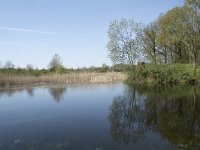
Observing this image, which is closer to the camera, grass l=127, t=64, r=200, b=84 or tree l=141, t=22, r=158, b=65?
grass l=127, t=64, r=200, b=84

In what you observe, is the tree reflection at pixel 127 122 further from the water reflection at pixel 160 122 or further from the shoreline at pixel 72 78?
the shoreline at pixel 72 78

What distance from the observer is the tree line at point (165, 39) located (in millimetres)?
37750

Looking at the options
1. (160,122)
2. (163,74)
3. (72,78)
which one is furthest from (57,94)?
(163,74)

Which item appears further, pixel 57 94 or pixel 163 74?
pixel 163 74

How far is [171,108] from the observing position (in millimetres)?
16828

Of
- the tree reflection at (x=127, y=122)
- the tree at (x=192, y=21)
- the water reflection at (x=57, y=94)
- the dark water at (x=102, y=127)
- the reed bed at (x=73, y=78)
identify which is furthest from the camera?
the reed bed at (x=73, y=78)

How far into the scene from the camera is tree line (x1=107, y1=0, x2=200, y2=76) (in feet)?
124

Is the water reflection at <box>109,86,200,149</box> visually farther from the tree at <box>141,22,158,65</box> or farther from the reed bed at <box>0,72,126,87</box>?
the tree at <box>141,22,158,65</box>

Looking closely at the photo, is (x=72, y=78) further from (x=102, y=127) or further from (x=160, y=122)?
(x=102, y=127)

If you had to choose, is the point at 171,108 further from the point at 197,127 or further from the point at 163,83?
the point at 163,83

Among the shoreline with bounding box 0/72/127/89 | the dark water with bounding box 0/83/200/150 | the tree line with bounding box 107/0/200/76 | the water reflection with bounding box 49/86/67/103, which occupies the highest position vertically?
the tree line with bounding box 107/0/200/76

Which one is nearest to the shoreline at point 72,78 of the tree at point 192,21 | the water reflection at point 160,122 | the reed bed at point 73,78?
the reed bed at point 73,78

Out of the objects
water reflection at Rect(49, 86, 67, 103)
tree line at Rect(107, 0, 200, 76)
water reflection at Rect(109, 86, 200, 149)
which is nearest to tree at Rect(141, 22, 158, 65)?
tree line at Rect(107, 0, 200, 76)

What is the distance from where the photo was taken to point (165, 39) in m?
44.9
